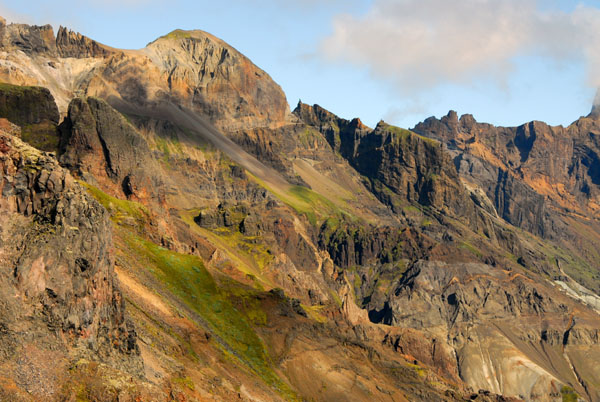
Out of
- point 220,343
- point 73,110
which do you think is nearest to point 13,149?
point 220,343

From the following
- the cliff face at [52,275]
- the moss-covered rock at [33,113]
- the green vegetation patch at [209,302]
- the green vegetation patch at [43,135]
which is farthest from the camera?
the moss-covered rock at [33,113]

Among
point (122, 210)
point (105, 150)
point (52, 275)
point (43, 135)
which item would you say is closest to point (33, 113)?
point (43, 135)

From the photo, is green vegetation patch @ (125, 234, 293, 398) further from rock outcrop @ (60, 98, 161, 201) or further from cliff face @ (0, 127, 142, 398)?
cliff face @ (0, 127, 142, 398)

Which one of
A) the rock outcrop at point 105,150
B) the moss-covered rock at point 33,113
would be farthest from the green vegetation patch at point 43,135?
the rock outcrop at point 105,150

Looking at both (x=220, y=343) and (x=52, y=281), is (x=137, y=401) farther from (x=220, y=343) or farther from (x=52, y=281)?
(x=220, y=343)

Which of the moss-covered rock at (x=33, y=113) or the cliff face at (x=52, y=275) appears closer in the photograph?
the cliff face at (x=52, y=275)

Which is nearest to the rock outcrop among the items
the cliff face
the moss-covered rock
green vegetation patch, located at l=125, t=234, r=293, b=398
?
the moss-covered rock

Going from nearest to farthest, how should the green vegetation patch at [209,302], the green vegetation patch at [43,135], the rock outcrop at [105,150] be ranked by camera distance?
the green vegetation patch at [209,302], the green vegetation patch at [43,135], the rock outcrop at [105,150]

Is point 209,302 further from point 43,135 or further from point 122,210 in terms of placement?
point 43,135

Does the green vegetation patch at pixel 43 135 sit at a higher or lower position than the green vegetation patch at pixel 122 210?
higher

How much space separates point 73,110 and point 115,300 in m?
101

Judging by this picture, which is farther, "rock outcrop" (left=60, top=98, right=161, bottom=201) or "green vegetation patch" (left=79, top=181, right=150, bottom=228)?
"rock outcrop" (left=60, top=98, right=161, bottom=201)

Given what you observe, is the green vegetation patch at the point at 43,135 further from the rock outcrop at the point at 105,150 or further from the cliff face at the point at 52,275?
the cliff face at the point at 52,275

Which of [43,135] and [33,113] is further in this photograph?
[33,113]
